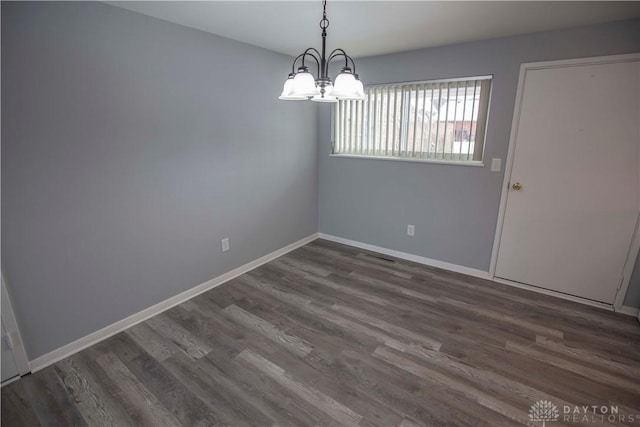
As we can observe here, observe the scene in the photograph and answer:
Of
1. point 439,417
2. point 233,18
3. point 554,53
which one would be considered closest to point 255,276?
point 439,417

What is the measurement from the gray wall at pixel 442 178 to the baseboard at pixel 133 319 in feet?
4.30

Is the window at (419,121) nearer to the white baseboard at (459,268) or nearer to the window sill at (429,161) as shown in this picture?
the window sill at (429,161)

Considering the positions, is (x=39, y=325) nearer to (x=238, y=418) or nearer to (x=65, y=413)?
(x=65, y=413)

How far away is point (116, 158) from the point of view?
7.02 ft

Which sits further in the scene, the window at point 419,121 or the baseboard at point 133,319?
the window at point 419,121

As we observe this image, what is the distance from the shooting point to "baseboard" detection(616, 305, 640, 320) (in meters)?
2.54

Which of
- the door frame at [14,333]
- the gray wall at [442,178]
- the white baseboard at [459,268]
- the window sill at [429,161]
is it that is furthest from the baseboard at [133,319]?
the window sill at [429,161]

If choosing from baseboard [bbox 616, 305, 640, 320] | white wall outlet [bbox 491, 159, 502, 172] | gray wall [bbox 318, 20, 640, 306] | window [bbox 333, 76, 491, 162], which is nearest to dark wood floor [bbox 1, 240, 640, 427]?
baseboard [bbox 616, 305, 640, 320]

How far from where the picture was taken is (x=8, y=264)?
178 cm

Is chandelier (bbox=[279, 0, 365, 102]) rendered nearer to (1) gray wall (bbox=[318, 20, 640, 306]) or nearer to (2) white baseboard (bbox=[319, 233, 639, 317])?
(1) gray wall (bbox=[318, 20, 640, 306])

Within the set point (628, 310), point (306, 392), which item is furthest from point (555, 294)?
point (306, 392)

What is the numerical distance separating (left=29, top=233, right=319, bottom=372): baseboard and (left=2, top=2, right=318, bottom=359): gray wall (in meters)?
0.05

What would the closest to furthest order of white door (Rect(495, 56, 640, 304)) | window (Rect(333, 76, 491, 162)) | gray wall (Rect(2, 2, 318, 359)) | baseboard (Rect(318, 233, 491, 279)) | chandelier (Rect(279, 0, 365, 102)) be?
chandelier (Rect(279, 0, 365, 102)) < gray wall (Rect(2, 2, 318, 359)) < white door (Rect(495, 56, 640, 304)) < window (Rect(333, 76, 491, 162)) < baseboard (Rect(318, 233, 491, 279))

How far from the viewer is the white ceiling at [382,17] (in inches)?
78.7
